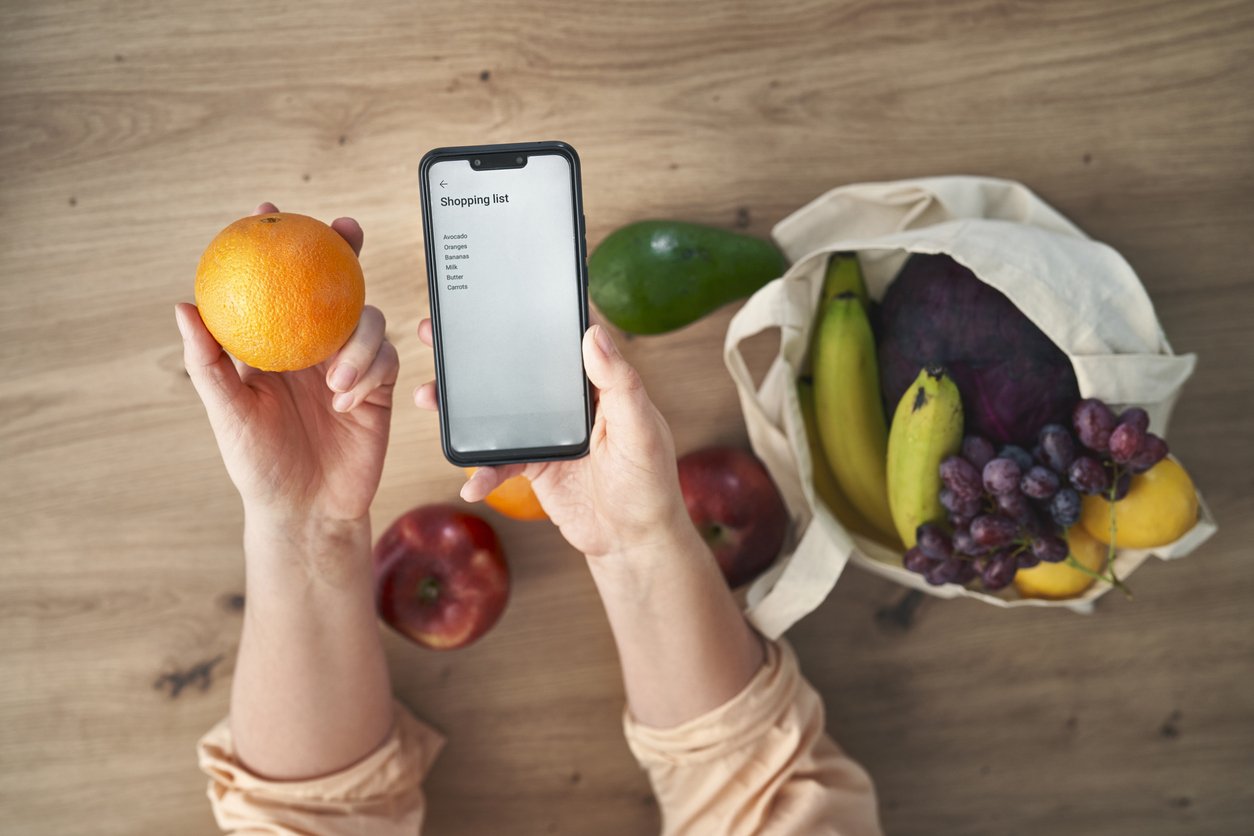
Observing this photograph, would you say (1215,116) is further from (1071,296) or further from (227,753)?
(227,753)

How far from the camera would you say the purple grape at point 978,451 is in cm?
79

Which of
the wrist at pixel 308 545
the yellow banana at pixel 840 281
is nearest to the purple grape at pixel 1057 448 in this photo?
the yellow banana at pixel 840 281

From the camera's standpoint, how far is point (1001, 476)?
0.77 m

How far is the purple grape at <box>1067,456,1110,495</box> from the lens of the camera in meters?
0.77

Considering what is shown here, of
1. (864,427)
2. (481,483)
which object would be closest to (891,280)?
(864,427)

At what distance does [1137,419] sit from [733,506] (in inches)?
15.3

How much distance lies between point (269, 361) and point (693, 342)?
1.62 feet

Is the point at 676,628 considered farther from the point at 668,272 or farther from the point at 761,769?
the point at 668,272

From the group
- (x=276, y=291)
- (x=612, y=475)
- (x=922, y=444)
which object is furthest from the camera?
(x=922, y=444)

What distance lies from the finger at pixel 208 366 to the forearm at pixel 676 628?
1.12ft

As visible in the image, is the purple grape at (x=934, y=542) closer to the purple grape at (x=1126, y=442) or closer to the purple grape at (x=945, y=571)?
the purple grape at (x=945, y=571)

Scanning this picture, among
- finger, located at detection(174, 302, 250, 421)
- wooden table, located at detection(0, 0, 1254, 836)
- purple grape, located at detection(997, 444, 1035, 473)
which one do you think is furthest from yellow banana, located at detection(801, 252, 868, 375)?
finger, located at detection(174, 302, 250, 421)

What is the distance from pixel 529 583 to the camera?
1.01 metres

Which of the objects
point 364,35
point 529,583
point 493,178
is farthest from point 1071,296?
point 364,35
